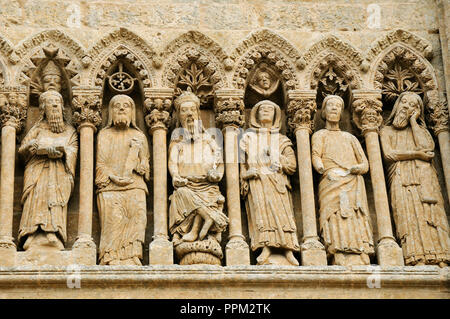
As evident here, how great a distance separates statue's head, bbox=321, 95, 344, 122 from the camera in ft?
38.6

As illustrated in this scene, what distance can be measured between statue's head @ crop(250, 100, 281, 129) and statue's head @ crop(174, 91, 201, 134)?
1.78 feet

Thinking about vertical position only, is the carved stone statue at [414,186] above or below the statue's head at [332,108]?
below

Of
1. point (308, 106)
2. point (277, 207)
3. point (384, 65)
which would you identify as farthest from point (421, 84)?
point (277, 207)

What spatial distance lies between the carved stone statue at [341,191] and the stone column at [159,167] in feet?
4.54

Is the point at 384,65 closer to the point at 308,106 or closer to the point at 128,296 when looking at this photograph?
the point at 308,106

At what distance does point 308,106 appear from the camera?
11.7 meters

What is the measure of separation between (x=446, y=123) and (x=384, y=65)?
82 centimetres

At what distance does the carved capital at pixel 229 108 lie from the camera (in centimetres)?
1164

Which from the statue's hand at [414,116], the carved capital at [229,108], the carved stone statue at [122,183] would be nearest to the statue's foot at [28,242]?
the carved stone statue at [122,183]

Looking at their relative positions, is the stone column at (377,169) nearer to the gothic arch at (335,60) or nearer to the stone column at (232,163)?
the gothic arch at (335,60)

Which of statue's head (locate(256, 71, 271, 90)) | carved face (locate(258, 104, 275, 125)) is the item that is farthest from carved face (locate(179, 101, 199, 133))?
statue's head (locate(256, 71, 271, 90))

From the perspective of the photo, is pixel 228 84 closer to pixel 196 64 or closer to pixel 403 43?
pixel 196 64

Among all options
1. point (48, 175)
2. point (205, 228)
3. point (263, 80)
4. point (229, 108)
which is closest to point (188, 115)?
point (229, 108)

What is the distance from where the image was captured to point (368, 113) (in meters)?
11.8
